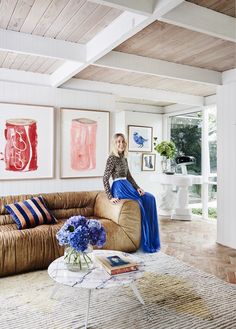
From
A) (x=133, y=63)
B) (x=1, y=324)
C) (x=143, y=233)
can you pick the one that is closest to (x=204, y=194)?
(x=143, y=233)

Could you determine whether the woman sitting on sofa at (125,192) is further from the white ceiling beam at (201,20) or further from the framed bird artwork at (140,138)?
the framed bird artwork at (140,138)

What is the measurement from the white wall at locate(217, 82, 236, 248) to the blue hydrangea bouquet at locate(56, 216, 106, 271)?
241 cm

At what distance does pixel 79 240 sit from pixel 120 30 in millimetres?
1834

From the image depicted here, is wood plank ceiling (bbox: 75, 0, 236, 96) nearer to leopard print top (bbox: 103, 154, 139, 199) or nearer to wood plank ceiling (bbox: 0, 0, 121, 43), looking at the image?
wood plank ceiling (bbox: 0, 0, 121, 43)

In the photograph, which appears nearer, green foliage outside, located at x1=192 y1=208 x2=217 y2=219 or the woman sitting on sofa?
Result: the woman sitting on sofa

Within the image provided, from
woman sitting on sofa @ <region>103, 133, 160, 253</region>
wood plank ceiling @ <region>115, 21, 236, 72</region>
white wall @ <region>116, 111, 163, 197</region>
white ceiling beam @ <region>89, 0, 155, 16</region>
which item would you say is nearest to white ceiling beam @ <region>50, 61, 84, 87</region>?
wood plank ceiling @ <region>115, 21, 236, 72</region>

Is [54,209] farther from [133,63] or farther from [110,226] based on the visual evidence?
[133,63]

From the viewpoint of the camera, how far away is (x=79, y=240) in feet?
7.19

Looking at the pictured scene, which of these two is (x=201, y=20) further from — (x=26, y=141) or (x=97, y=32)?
(x=26, y=141)

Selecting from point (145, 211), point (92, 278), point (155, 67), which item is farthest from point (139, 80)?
point (92, 278)

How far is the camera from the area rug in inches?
84.1

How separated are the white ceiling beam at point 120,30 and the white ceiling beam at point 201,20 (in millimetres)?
135

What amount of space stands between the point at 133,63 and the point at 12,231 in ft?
7.84

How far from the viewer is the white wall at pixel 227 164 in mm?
4047
